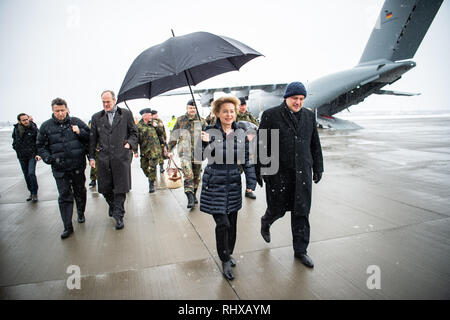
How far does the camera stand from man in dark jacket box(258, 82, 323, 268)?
2.70 meters

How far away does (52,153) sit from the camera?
3.72 meters

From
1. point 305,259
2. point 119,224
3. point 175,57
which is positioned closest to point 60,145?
point 119,224

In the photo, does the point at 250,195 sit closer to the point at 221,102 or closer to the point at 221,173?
the point at 221,173

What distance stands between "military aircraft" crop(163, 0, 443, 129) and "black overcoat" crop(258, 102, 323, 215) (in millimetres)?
15120

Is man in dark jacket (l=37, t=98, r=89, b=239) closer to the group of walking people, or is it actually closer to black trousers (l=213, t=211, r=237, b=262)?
the group of walking people

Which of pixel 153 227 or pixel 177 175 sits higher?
pixel 177 175

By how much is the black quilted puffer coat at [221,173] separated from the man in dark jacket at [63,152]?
7.80 feet

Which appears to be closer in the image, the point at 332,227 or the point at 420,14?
the point at 332,227

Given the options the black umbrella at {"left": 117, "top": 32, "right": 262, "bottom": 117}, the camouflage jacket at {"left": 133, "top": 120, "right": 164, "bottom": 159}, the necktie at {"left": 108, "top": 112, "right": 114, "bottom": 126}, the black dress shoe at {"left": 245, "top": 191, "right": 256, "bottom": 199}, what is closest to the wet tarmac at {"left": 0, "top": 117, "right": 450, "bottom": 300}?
the black dress shoe at {"left": 245, "top": 191, "right": 256, "bottom": 199}
